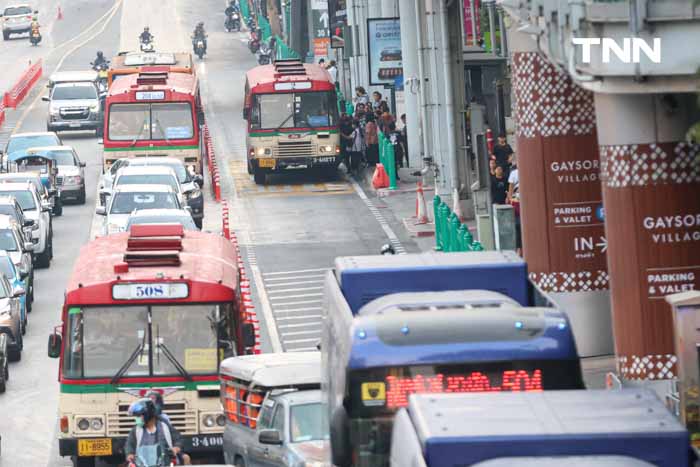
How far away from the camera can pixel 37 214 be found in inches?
1507

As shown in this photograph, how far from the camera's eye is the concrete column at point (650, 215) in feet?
63.3

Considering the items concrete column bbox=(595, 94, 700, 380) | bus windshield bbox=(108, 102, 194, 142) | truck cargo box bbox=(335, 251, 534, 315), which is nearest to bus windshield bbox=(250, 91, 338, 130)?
bus windshield bbox=(108, 102, 194, 142)

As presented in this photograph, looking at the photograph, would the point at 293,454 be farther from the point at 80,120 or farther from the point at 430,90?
the point at 80,120

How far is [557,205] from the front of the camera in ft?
80.3

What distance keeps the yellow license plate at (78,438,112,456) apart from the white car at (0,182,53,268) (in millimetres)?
17653

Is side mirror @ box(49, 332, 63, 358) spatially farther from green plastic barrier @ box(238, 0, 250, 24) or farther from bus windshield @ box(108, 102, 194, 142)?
green plastic barrier @ box(238, 0, 250, 24)

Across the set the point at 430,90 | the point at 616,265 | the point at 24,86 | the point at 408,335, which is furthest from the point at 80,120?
the point at 408,335

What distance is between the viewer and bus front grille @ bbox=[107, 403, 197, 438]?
20.2 metres

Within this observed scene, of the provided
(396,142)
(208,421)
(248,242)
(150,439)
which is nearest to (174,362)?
(208,421)

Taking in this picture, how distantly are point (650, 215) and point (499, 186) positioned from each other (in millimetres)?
12189

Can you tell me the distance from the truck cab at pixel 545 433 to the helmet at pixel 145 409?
21.4 feet

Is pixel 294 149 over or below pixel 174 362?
over

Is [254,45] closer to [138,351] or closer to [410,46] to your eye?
[410,46]

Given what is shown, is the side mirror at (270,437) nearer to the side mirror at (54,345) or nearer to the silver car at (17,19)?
the side mirror at (54,345)
